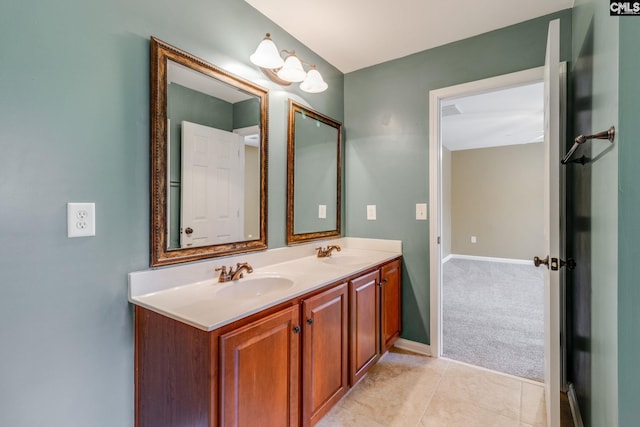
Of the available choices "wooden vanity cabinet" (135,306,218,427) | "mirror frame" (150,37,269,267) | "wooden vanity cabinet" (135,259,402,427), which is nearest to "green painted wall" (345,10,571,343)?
"wooden vanity cabinet" (135,259,402,427)

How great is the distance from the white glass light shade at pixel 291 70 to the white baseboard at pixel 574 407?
2444mm

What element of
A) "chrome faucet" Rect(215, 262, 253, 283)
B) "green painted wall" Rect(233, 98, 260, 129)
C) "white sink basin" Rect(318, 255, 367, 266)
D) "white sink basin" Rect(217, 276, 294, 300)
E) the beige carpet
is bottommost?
the beige carpet

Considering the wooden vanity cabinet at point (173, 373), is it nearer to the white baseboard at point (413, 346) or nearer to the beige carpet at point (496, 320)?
the white baseboard at point (413, 346)

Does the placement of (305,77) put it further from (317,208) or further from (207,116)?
(317,208)

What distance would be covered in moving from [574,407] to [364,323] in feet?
4.08

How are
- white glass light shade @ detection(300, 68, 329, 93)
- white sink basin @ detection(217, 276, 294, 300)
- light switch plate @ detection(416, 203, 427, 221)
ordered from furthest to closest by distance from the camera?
light switch plate @ detection(416, 203, 427, 221), white glass light shade @ detection(300, 68, 329, 93), white sink basin @ detection(217, 276, 294, 300)

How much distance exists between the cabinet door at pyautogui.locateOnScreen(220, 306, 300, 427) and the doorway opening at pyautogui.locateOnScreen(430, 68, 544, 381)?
4.60ft

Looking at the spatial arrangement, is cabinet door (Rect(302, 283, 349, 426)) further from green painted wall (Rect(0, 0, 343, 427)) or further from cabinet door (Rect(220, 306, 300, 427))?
green painted wall (Rect(0, 0, 343, 427))

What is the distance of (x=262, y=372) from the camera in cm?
115

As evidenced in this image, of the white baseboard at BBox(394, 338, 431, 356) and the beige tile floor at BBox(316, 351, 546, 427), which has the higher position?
the white baseboard at BBox(394, 338, 431, 356)
